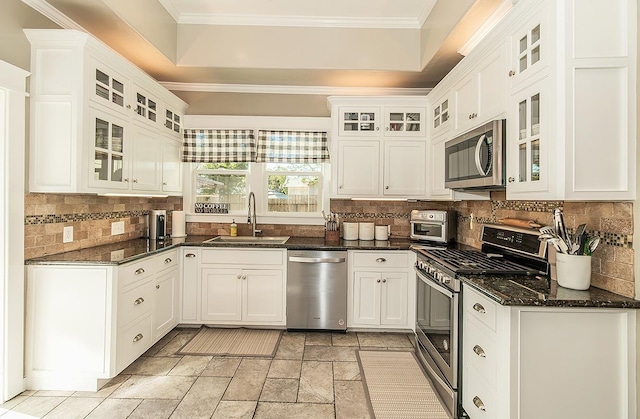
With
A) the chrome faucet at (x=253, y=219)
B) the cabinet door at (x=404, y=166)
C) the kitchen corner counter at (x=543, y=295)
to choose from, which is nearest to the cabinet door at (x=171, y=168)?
the chrome faucet at (x=253, y=219)

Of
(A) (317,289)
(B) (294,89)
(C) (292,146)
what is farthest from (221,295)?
(B) (294,89)

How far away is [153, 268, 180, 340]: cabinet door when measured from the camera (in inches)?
117

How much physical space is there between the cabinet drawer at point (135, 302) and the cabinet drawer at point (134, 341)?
7 cm

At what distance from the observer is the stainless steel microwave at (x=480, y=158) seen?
2.08m

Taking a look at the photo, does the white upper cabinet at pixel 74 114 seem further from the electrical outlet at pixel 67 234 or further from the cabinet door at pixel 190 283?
the cabinet door at pixel 190 283

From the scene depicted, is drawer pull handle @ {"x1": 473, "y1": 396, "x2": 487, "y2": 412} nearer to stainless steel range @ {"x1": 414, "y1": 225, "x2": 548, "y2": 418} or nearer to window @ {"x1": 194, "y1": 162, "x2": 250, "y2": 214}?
stainless steel range @ {"x1": 414, "y1": 225, "x2": 548, "y2": 418}

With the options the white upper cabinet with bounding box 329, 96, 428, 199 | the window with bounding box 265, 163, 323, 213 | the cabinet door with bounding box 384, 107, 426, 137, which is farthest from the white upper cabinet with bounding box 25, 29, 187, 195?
the cabinet door with bounding box 384, 107, 426, 137

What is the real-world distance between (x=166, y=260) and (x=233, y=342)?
1.00 metres

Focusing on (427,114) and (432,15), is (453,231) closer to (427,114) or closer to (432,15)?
(427,114)

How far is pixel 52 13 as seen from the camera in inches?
95.2

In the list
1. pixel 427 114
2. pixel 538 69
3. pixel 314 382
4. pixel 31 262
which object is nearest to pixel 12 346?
pixel 31 262

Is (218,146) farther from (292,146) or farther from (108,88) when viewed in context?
(108,88)

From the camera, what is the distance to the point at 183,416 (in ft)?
6.86

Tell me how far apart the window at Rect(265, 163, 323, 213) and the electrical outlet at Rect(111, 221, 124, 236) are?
5.11ft
